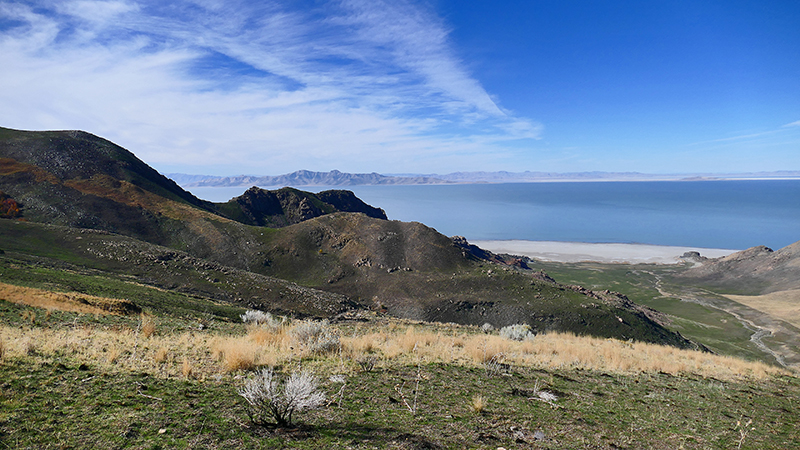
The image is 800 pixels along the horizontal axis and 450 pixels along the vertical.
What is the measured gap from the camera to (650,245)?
135m

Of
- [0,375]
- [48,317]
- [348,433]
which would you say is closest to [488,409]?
[348,433]

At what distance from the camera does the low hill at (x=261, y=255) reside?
124 ft

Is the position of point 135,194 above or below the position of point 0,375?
above

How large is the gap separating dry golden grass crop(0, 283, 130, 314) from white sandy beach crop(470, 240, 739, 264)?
110 metres

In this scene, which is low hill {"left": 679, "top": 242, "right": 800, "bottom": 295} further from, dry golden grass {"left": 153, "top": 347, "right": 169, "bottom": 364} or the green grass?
dry golden grass {"left": 153, "top": 347, "right": 169, "bottom": 364}

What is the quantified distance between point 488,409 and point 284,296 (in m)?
32.7

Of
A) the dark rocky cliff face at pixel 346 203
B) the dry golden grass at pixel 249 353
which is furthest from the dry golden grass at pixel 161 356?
the dark rocky cliff face at pixel 346 203

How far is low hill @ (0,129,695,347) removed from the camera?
124ft

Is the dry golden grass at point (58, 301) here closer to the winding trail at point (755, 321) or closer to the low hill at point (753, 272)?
the winding trail at point (755, 321)

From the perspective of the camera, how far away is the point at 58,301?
15164 millimetres

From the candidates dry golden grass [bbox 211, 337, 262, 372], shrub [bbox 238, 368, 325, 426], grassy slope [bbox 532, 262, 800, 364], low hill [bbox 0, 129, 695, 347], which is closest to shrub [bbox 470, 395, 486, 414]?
shrub [bbox 238, 368, 325, 426]

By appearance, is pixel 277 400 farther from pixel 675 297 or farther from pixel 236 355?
pixel 675 297

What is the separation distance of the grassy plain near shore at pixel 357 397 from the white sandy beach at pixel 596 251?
105859 mm

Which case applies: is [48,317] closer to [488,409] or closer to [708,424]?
[488,409]
